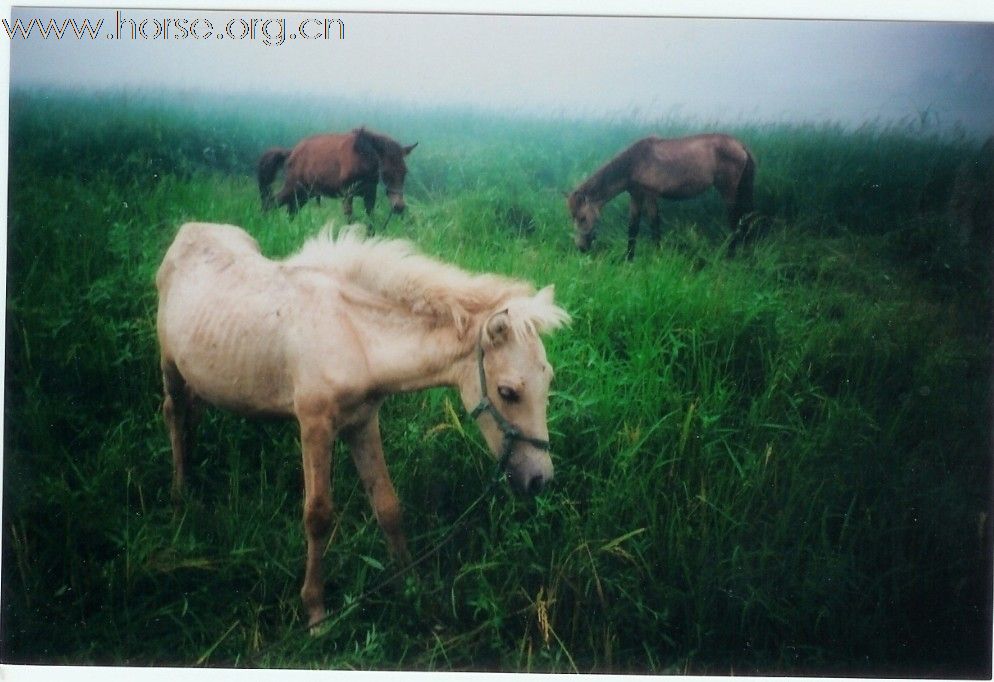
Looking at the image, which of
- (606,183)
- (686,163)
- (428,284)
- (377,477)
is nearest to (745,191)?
(686,163)

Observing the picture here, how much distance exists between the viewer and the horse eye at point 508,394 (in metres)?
2.90

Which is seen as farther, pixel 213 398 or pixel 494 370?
pixel 213 398

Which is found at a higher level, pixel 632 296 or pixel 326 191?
pixel 326 191

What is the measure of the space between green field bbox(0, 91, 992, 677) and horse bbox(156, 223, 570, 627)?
0.10 m

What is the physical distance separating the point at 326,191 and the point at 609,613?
1895 mm

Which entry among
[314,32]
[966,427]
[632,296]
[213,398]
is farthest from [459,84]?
[966,427]

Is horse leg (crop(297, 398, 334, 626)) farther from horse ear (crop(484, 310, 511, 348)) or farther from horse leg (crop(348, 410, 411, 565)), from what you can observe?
horse ear (crop(484, 310, 511, 348))

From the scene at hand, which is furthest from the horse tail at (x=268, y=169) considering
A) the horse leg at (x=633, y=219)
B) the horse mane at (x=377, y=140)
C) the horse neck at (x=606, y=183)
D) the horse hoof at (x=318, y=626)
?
the horse hoof at (x=318, y=626)

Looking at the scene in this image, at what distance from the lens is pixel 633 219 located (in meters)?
3.37

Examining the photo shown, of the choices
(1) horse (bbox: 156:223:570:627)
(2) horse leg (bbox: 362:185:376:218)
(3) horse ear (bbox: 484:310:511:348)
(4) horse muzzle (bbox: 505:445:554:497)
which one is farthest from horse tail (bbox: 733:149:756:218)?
(2) horse leg (bbox: 362:185:376:218)

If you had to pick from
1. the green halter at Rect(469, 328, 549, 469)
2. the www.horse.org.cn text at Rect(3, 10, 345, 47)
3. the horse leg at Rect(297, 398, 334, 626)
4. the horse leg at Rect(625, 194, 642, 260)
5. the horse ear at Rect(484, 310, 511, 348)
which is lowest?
the horse leg at Rect(297, 398, 334, 626)

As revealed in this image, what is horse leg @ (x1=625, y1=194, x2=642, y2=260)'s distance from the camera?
334 cm

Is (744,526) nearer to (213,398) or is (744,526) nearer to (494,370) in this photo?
(494,370)

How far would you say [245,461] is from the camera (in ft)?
10.9
